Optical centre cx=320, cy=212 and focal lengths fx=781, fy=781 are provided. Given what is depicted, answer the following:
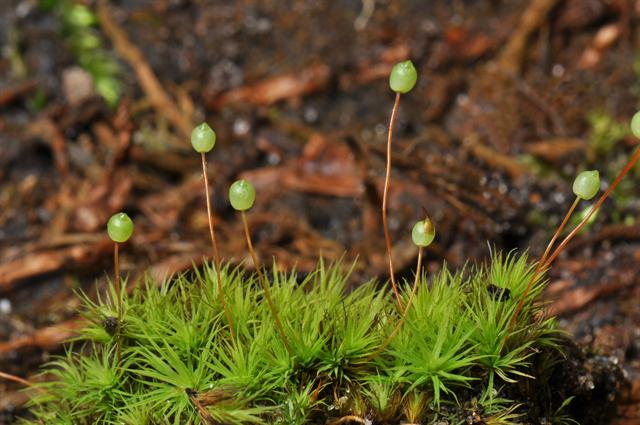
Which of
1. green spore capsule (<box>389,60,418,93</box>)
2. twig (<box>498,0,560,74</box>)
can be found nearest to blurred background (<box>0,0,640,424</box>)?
twig (<box>498,0,560,74</box>)

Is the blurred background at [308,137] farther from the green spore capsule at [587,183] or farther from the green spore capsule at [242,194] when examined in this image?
the green spore capsule at [242,194]

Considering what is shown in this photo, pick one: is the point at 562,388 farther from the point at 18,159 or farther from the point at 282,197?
the point at 18,159

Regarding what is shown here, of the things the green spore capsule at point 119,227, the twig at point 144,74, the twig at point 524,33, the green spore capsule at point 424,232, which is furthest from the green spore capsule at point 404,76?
the twig at point 524,33

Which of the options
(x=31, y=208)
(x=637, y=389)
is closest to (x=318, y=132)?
(x=31, y=208)

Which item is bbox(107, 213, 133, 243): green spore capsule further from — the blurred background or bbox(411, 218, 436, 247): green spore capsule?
the blurred background

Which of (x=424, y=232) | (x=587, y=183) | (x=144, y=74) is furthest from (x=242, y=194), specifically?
(x=144, y=74)

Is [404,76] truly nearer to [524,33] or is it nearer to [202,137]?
[202,137]
